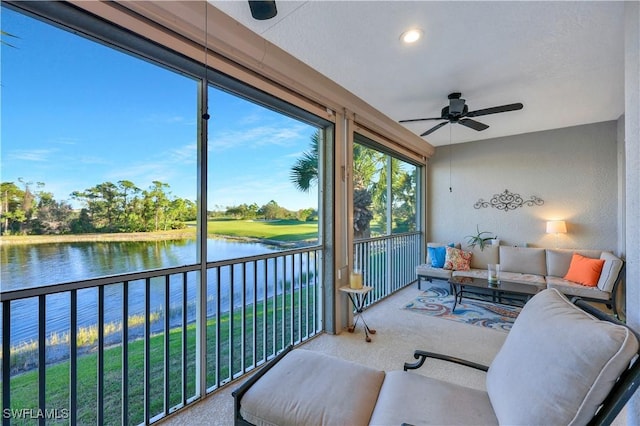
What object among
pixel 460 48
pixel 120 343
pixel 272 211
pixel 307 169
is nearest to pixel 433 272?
pixel 307 169

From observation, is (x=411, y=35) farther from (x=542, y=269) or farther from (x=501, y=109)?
(x=542, y=269)

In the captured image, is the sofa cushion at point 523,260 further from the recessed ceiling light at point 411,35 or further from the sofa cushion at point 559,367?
the recessed ceiling light at point 411,35

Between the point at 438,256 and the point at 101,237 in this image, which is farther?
the point at 438,256

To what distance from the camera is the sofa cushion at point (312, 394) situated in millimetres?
1176

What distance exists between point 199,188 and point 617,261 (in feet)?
15.6

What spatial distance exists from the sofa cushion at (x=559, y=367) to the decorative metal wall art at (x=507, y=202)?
14.1 ft

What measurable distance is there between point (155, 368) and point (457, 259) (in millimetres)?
4465

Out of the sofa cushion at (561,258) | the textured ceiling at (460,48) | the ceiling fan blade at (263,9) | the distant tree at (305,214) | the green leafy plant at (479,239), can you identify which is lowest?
the sofa cushion at (561,258)

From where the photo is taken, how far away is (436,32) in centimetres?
194

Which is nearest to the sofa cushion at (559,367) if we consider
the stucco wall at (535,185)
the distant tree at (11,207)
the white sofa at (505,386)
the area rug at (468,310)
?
the white sofa at (505,386)

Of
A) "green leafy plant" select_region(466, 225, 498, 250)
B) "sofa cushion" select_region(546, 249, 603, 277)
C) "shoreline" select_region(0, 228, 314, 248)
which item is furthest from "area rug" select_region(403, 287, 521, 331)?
"shoreline" select_region(0, 228, 314, 248)

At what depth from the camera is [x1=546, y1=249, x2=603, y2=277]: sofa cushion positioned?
391cm

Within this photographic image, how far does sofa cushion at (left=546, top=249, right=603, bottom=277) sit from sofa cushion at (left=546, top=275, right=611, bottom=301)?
1.22 feet

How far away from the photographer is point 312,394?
1.28m
